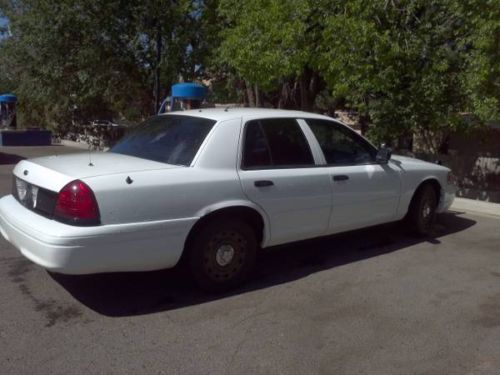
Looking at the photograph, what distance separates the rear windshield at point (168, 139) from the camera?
4379 mm

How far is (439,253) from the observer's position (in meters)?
5.91

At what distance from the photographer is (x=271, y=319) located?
13.1 feet

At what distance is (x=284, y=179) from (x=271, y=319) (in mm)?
1286

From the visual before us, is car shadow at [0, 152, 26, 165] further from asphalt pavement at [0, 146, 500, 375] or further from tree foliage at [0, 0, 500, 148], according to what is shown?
asphalt pavement at [0, 146, 500, 375]

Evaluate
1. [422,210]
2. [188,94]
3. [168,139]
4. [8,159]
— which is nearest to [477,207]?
[422,210]

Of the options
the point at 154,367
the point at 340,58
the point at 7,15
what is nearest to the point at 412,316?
the point at 154,367

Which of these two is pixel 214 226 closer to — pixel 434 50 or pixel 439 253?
pixel 439 253

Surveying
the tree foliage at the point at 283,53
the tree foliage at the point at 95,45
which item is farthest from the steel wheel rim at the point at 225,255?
the tree foliage at the point at 95,45

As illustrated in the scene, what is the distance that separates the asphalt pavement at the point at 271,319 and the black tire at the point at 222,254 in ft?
0.47

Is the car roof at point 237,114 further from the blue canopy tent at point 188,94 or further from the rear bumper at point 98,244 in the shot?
the blue canopy tent at point 188,94

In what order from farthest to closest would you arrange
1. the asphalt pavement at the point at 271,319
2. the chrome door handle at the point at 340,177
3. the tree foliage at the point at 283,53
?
the tree foliage at the point at 283,53
the chrome door handle at the point at 340,177
the asphalt pavement at the point at 271,319

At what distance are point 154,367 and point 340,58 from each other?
730 cm

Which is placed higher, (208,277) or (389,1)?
(389,1)

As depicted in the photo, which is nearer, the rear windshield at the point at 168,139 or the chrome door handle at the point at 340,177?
the rear windshield at the point at 168,139
